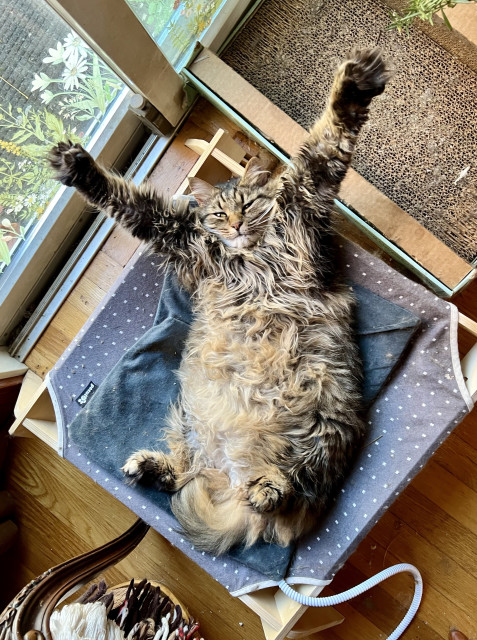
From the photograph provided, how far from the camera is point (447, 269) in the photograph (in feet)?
5.59

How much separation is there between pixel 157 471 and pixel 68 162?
986 mm

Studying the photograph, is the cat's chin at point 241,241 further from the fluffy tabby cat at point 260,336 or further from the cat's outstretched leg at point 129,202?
the cat's outstretched leg at point 129,202

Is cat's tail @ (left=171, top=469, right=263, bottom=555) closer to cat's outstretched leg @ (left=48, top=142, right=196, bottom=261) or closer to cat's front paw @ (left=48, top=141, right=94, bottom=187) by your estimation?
cat's outstretched leg @ (left=48, top=142, right=196, bottom=261)

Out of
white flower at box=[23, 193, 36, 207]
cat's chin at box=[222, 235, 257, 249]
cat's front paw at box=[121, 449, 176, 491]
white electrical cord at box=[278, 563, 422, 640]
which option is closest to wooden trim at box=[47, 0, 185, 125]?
white flower at box=[23, 193, 36, 207]

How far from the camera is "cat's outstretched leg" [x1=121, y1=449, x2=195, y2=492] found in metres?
1.52

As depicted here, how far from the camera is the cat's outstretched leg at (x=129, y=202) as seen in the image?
1.46 metres

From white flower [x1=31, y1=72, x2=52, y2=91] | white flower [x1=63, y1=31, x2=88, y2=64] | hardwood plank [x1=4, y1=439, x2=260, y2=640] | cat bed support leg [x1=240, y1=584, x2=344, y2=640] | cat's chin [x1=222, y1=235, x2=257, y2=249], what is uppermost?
white flower [x1=63, y1=31, x2=88, y2=64]

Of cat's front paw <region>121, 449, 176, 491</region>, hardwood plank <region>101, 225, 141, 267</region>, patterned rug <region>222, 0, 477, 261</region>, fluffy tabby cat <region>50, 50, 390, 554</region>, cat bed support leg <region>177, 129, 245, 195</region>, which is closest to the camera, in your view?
fluffy tabby cat <region>50, 50, 390, 554</region>

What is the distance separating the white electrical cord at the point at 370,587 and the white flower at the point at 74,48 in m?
1.79

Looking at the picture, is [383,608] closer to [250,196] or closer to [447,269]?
Answer: [447,269]

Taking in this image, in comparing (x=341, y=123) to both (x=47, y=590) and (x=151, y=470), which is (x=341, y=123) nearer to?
(x=151, y=470)

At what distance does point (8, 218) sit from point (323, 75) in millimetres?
1283

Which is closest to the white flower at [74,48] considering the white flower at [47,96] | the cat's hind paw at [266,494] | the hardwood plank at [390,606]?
the white flower at [47,96]

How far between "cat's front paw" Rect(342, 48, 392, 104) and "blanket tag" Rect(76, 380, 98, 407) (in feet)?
4.13
